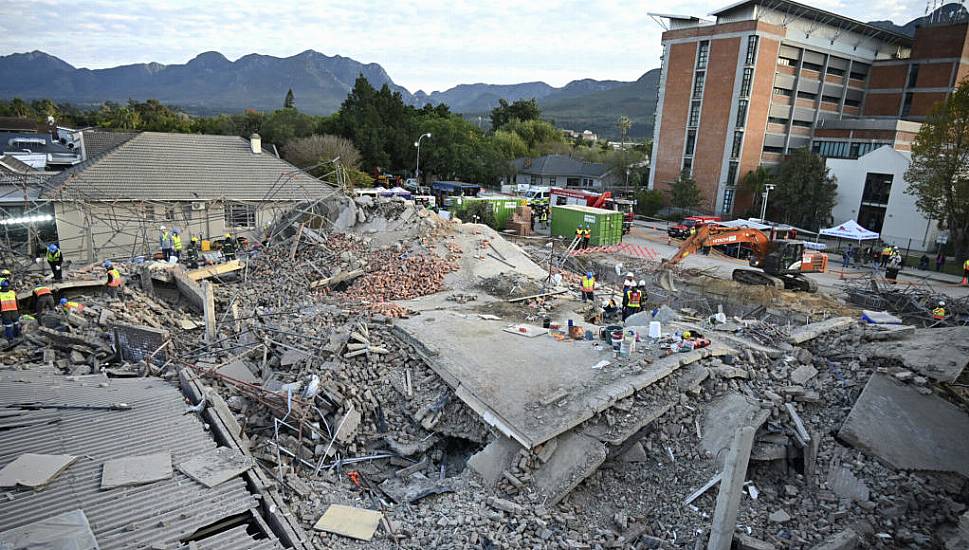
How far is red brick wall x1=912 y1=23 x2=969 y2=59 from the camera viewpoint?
132ft

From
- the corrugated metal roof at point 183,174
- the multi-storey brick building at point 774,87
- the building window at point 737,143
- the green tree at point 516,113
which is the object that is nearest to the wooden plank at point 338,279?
the corrugated metal roof at point 183,174

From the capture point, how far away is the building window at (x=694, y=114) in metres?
43.0

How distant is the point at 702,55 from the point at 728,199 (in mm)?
11526

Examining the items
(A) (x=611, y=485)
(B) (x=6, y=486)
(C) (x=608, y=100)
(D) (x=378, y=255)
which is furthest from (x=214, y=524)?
(C) (x=608, y=100)

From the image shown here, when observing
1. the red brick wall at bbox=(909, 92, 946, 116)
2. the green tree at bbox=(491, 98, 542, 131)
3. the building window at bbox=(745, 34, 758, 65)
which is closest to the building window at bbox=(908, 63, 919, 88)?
the red brick wall at bbox=(909, 92, 946, 116)

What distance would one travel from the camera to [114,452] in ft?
19.8

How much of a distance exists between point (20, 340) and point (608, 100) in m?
198

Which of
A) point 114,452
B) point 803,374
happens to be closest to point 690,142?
point 803,374

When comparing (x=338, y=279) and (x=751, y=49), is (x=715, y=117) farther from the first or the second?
(x=338, y=279)

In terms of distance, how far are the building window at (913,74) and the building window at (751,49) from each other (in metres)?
15.7

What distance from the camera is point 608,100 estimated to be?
191 m

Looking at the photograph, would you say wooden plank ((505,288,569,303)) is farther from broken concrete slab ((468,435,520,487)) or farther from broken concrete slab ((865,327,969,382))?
broken concrete slab ((865,327,969,382))

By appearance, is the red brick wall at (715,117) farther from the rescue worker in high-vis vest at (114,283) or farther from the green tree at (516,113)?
the rescue worker in high-vis vest at (114,283)

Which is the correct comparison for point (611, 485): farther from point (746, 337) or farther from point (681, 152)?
point (681, 152)
